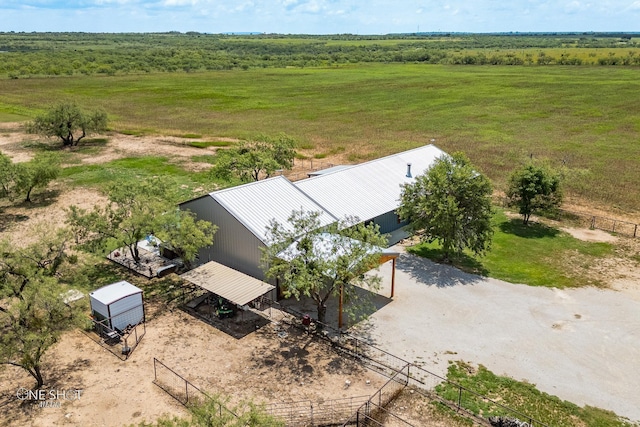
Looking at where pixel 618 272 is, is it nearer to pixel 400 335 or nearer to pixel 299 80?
pixel 400 335

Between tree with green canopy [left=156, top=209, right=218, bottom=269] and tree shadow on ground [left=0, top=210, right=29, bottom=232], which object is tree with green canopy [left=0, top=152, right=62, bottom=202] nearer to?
tree shadow on ground [left=0, top=210, right=29, bottom=232]

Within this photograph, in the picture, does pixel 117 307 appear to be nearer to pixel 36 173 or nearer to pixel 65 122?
pixel 36 173

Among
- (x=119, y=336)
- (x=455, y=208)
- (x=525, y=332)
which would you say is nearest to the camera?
(x=119, y=336)

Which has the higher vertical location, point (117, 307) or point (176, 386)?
point (117, 307)

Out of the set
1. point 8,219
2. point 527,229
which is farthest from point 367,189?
point 8,219

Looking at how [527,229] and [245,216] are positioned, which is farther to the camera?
[527,229]

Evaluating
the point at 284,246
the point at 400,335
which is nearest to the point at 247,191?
the point at 284,246
